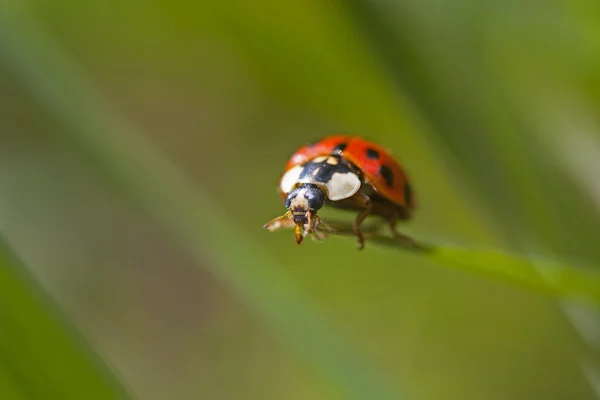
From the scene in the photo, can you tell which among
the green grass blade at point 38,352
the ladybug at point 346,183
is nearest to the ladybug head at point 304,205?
the ladybug at point 346,183

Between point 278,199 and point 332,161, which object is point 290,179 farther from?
point 278,199

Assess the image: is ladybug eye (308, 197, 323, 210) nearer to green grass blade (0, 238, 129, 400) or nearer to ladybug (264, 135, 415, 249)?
ladybug (264, 135, 415, 249)

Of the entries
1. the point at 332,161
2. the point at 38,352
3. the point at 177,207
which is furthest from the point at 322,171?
the point at 38,352

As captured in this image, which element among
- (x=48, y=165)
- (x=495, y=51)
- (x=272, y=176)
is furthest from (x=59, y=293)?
(x=495, y=51)

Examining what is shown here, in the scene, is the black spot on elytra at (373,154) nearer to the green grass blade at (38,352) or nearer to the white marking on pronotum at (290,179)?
the white marking on pronotum at (290,179)

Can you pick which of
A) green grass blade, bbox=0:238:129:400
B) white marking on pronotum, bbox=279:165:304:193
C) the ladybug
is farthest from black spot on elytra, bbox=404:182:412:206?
green grass blade, bbox=0:238:129:400

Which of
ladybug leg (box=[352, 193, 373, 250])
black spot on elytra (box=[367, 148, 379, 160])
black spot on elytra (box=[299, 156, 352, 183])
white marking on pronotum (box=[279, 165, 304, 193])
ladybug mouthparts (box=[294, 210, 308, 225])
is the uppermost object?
white marking on pronotum (box=[279, 165, 304, 193])
